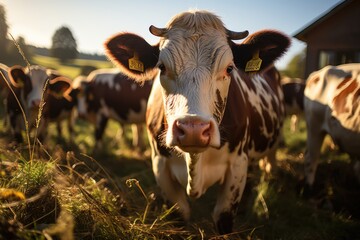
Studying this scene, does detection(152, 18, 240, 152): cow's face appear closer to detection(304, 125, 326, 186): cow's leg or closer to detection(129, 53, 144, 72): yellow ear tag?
detection(129, 53, 144, 72): yellow ear tag

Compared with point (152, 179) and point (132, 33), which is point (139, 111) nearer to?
point (152, 179)

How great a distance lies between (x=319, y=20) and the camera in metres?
11.3

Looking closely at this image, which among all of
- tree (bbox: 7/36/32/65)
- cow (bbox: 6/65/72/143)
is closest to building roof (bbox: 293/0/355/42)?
cow (bbox: 6/65/72/143)

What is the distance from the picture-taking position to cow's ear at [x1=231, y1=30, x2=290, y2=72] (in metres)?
2.62

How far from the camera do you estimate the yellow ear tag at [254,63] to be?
2641 mm

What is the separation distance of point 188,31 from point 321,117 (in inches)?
123

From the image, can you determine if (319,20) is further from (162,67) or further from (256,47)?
(162,67)

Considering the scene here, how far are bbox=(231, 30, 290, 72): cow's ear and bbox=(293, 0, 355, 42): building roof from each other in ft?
32.8

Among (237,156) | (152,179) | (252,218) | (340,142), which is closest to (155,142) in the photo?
(237,156)

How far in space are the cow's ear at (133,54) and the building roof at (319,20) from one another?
1056 cm

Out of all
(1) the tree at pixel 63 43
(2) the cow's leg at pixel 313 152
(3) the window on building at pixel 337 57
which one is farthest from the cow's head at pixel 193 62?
(3) the window on building at pixel 337 57

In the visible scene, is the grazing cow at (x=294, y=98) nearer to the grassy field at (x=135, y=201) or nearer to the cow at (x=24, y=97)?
the grassy field at (x=135, y=201)

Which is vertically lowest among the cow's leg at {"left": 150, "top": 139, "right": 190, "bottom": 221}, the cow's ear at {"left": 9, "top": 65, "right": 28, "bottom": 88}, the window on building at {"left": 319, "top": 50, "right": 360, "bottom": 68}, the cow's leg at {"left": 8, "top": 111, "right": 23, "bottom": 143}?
the window on building at {"left": 319, "top": 50, "right": 360, "bottom": 68}

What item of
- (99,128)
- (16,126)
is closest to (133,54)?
Answer: (16,126)
